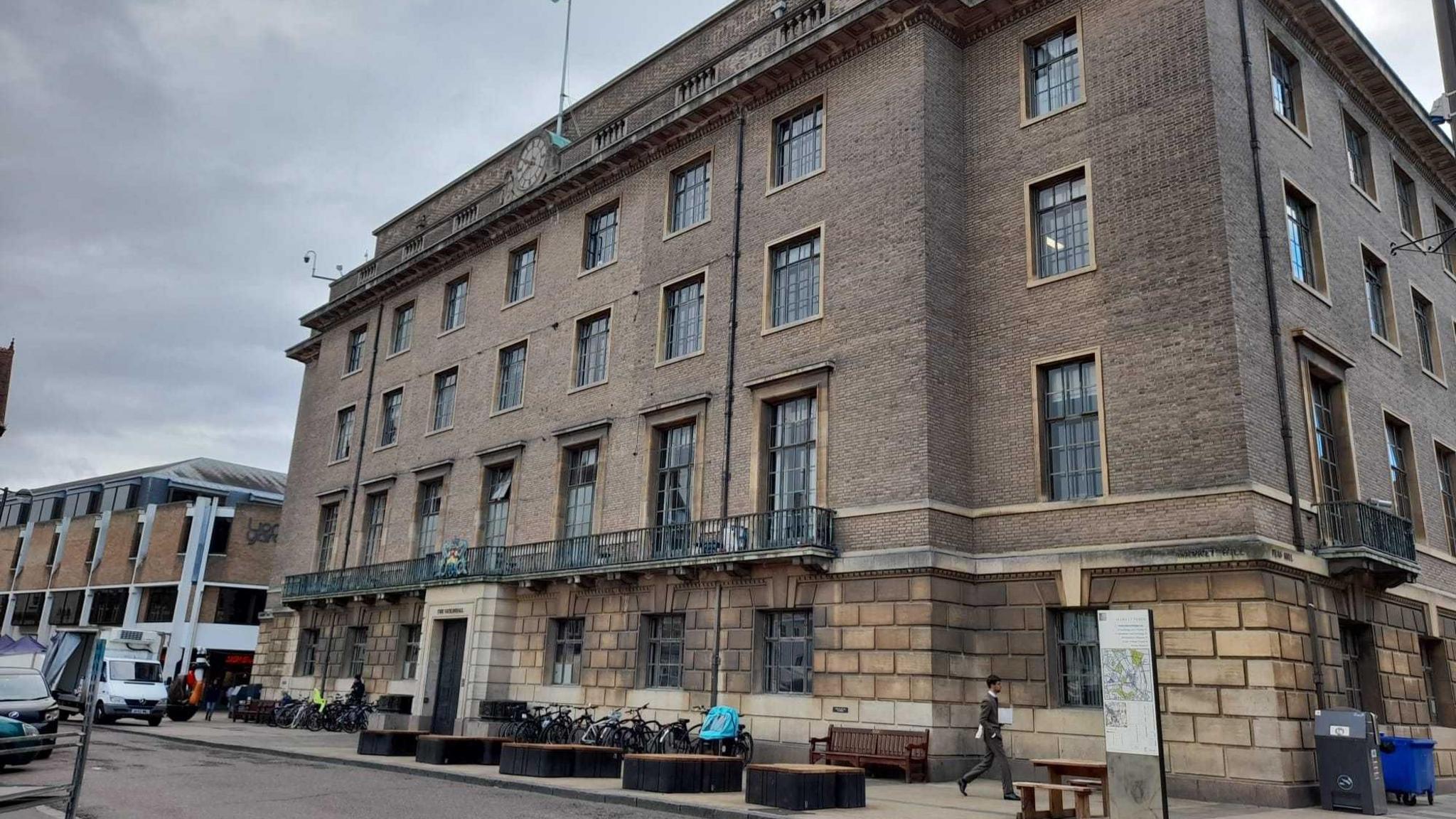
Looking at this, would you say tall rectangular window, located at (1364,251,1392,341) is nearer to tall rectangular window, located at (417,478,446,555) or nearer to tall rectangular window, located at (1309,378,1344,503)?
tall rectangular window, located at (1309,378,1344,503)

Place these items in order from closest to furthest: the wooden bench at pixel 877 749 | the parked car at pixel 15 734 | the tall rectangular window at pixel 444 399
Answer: the parked car at pixel 15 734 → the wooden bench at pixel 877 749 → the tall rectangular window at pixel 444 399

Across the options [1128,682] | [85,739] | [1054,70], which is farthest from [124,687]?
[1054,70]

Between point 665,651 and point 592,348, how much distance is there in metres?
8.97

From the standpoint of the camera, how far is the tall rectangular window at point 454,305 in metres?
34.9

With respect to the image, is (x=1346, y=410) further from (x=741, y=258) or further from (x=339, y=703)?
(x=339, y=703)

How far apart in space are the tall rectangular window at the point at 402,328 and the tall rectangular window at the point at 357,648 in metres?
9.67

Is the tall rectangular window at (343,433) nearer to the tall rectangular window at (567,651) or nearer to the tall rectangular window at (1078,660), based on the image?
the tall rectangular window at (567,651)

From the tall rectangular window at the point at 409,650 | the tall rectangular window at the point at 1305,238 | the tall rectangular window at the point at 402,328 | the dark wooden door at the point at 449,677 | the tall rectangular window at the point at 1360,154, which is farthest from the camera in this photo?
the tall rectangular window at the point at 402,328

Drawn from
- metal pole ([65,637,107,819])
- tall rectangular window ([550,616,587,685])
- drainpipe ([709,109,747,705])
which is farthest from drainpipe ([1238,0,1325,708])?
metal pole ([65,637,107,819])

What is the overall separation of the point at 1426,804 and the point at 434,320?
29744mm

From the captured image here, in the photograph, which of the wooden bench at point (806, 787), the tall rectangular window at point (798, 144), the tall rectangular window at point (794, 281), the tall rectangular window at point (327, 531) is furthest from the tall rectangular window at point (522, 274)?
the wooden bench at point (806, 787)

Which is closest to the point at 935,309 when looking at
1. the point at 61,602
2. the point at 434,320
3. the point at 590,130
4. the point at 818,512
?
the point at 818,512

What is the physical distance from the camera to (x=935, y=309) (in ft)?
68.1

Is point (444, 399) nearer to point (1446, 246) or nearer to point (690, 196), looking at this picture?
point (690, 196)
